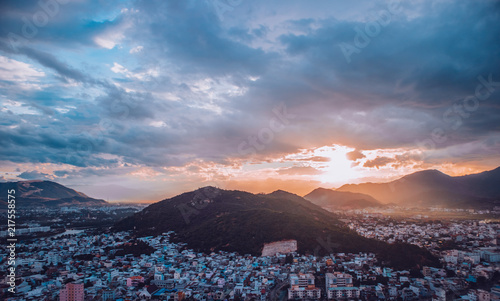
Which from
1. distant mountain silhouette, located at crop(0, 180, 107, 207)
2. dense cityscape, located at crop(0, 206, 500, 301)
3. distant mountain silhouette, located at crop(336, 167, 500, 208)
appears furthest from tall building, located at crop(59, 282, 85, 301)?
distant mountain silhouette, located at crop(0, 180, 107, 207)

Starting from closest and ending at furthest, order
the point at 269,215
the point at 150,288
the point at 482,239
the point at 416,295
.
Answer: the point at 416,295 → the point at 150,288 → the point at 482,239 → the point at 269,215

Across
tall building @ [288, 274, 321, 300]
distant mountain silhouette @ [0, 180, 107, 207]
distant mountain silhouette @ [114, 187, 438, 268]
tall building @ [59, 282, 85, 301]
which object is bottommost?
tall building @ [288, 274, 321, 300]

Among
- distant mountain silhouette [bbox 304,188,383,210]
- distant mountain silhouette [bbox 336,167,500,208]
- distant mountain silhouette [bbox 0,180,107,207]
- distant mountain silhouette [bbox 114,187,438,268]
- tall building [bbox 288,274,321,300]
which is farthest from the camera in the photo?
distant mountain silhouette [bbox 0,180,107,207]

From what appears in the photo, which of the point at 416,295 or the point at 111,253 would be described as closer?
the point at 416,295

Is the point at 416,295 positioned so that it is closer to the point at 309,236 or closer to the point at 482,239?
the point at 309,236

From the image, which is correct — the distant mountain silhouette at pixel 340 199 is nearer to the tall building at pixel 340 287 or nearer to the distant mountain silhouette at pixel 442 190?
the distant mountain silhouette at pixel 442 190

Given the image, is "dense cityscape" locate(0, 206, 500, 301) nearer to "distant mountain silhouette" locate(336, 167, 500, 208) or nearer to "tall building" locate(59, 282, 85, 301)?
"tall building" locate(59, 282, 85, 301)

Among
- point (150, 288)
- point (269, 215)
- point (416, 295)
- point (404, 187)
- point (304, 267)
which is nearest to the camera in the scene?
point (416, 295)

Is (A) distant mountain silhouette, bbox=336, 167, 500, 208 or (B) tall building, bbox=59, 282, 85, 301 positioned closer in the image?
(B) tall building, bbox=59, 282, 85, 301

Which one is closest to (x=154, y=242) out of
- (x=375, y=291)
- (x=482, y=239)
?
(x=375, y=291)
